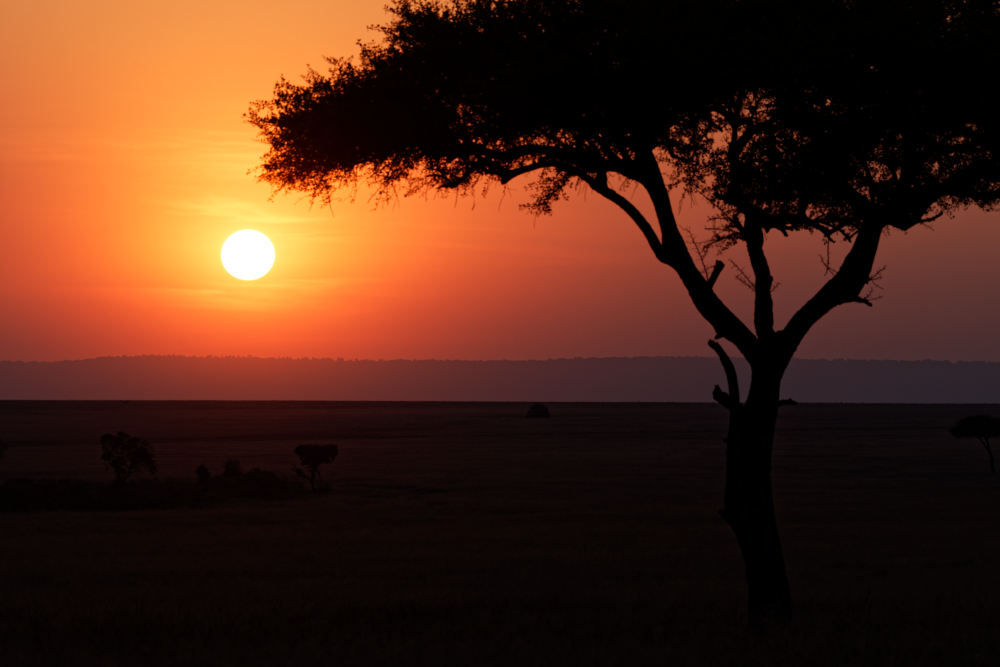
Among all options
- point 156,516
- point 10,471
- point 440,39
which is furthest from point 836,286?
point 10,471

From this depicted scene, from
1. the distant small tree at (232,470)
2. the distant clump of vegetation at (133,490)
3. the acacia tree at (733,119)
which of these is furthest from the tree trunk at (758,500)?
the distant small tree at (232,470)

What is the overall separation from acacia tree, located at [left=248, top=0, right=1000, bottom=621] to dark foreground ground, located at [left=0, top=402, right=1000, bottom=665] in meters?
2.48

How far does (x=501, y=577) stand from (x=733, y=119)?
12230 mm

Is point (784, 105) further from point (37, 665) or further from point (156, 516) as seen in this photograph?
point (156, 516)

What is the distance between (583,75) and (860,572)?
50.3 feet

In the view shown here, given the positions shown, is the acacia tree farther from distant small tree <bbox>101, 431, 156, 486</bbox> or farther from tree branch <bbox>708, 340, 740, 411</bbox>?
distant small tree <bbox>101, 431, 156, 486</bbox>

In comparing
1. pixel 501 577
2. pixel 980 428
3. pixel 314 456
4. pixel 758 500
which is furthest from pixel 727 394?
pixel 980 428

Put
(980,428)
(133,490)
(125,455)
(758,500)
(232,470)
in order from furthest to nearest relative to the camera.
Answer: (980,428) < (232,470) < (125,455) < (133,490) < (758,500)

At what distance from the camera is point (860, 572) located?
26.5m

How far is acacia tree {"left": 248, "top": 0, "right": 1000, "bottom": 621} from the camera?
610 inches

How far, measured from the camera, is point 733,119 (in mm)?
17031

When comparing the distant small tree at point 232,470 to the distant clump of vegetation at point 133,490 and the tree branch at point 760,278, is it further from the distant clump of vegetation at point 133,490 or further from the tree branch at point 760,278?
the tree branch at point 760,278

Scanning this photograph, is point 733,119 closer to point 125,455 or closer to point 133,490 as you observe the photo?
point 133,490

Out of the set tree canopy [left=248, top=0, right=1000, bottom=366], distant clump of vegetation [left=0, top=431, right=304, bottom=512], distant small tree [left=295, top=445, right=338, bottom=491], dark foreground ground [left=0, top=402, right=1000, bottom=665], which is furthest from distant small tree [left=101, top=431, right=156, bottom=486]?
tree canopy [left=248, top=0, right=1000, bottom=366]
